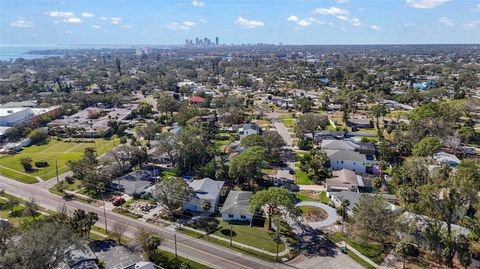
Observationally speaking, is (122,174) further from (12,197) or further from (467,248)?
(467,248)

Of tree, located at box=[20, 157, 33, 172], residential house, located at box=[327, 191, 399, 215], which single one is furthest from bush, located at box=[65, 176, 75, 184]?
residential house, located at box=[327, 191, 399, 215]

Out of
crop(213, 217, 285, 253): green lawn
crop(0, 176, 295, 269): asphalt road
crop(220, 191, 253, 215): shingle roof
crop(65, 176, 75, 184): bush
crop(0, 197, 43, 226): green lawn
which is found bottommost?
crop(0, 197, 43, 226): green lawn

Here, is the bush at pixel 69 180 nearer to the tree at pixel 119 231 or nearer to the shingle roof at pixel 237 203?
the tree at pixel 119 231

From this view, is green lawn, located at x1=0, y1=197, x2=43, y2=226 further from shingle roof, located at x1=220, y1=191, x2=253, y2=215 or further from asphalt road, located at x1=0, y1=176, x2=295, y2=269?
shingle roof, located at x1=220, y1=191, x2=253, y2=215

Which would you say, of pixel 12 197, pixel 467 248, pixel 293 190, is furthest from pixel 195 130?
pixel 467 248

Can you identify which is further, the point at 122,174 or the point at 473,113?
the point at 473,113

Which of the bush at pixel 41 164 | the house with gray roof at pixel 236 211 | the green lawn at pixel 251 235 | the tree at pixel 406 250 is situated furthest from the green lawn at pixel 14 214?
the tree at pixel 406 250

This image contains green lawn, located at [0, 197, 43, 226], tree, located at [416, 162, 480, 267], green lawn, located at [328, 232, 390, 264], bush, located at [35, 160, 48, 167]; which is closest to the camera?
tree, located at [416, 162, 480, 267]
